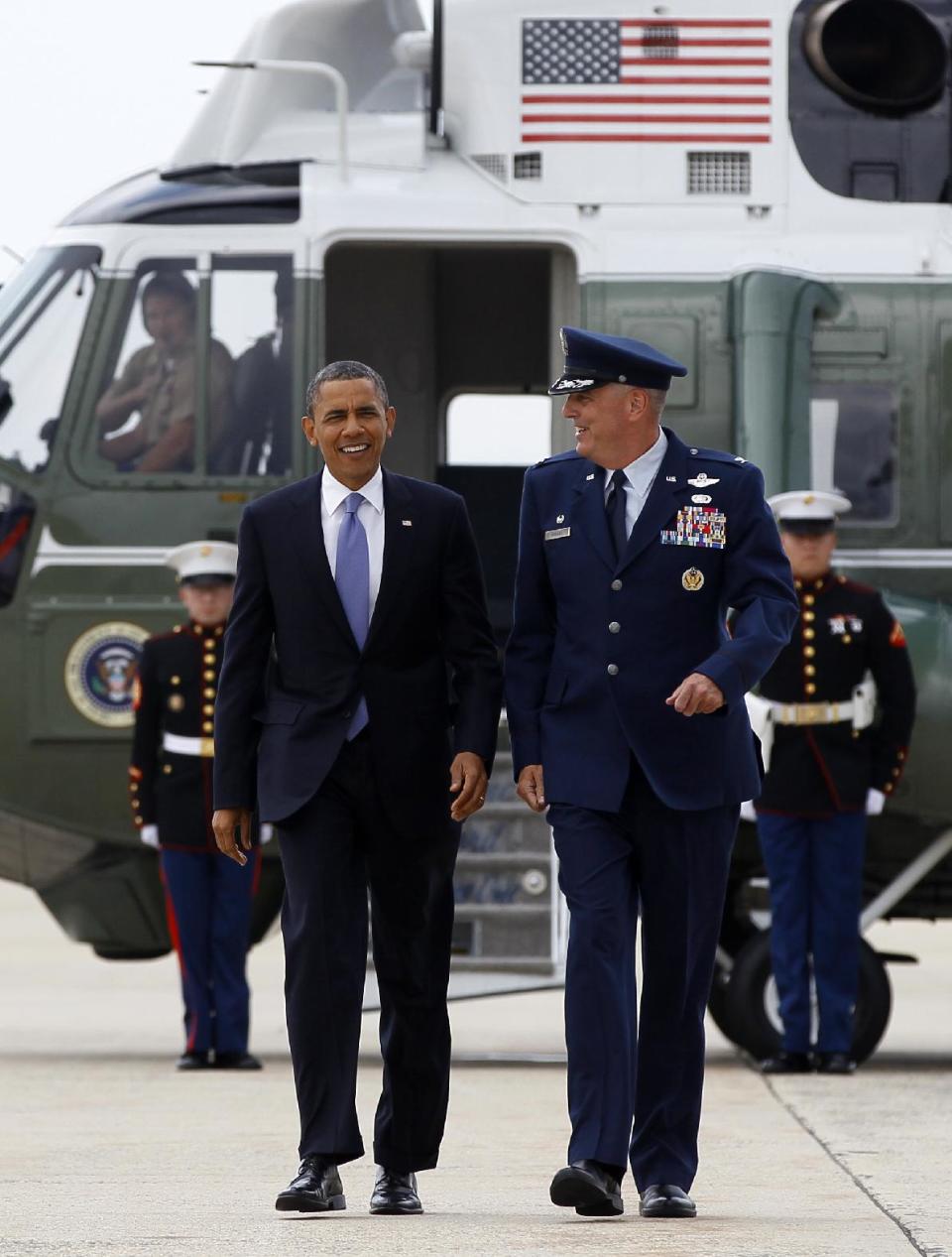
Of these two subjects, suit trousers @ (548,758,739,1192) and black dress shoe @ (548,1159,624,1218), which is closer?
black dress shoe @ (548,1159,624,1218)

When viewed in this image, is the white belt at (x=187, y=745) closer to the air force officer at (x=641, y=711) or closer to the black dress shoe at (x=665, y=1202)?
the air force officer at (x=641, y=711)

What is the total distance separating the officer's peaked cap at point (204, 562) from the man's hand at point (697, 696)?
375 centimetres

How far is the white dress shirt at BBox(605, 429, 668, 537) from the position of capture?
5574 mm

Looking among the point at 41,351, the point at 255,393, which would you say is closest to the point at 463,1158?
the point at 255,393

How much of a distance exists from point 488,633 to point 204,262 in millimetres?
3843

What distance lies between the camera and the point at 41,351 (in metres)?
9.11

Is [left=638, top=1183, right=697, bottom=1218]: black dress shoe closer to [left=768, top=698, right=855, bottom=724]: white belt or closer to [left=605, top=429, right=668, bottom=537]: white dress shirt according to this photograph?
[left=605, top=429, right=668, bottom=537]: white dress shirt

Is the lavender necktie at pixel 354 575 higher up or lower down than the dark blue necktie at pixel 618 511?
lower down

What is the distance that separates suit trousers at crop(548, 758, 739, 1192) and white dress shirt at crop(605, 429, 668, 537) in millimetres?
526

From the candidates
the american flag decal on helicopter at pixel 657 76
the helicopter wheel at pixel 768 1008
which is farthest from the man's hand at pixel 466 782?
the american flag decal on helicopter at pixel 657 76

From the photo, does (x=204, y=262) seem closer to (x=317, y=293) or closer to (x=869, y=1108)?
(x=317, y=293)

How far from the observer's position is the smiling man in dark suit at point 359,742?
5.41 metres

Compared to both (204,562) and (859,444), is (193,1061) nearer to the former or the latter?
(204,562)

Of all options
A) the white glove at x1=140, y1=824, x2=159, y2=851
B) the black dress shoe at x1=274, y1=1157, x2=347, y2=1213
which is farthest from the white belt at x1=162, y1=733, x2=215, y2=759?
the black dress shoe at x1=274, y1=1157, x2=347, y2=1213
